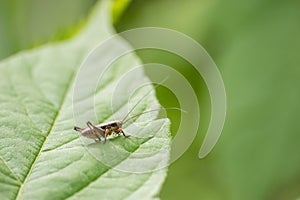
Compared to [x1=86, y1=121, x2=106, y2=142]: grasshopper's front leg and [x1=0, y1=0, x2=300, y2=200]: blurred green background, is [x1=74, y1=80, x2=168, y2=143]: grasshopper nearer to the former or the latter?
[x1=86, y1=121, x2=106, y2=142]: grasshopper's front leg

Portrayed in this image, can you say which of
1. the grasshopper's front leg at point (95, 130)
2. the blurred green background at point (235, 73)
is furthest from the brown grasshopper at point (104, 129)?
the blurred green background at point (235, 73)

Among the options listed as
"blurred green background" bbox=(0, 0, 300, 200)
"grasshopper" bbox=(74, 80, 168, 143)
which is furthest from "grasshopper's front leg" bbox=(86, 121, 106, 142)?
"blurred green background" bbox=(0, 0, 300, 200)

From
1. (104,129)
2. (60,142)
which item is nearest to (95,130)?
(104,129)

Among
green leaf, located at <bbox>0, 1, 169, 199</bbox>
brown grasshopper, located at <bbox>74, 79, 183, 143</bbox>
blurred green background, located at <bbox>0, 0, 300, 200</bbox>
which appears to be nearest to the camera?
green leaf, located at <bbox>0, 1, 169, 199</bbox>

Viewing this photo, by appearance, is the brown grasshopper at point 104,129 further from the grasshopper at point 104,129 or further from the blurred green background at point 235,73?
the blurred green background at point 235,73

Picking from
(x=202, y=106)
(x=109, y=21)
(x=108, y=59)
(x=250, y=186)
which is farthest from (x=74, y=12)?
(x=250, y=186)
